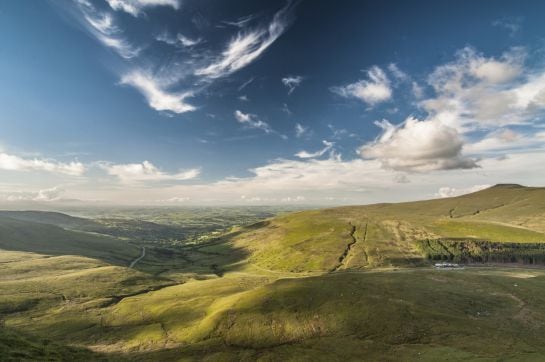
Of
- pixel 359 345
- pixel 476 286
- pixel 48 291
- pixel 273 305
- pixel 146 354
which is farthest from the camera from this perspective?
pixel 48 291

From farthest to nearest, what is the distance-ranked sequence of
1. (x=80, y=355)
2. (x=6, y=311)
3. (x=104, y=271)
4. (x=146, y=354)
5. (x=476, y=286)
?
(x=104, y=271) → (x=6, y=311) → (x=476, y=286) → (x=146, y=354) → (x=80, y=355)

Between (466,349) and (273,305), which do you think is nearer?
(466,349)

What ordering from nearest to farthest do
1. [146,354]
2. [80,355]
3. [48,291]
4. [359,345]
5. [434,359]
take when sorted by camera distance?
1. [434,359]
2. [80,355]
3. [359,345]
4. [146,354]
5. [48,291]

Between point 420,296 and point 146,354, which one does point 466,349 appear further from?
point 146,354

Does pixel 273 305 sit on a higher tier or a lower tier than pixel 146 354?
higher

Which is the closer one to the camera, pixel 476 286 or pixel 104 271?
pixel 476 286

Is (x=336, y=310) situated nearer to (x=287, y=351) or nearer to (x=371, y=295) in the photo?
(x=371, y=295)

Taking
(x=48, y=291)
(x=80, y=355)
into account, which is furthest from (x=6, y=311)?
(x=80, y=355)

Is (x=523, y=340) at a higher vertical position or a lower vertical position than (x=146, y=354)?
higher

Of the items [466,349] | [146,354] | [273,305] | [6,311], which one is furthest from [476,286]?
[6,311]
